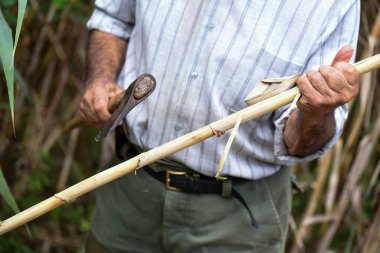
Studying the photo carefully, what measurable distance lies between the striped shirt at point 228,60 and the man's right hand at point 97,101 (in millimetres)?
93

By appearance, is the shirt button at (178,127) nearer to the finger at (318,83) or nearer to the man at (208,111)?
the man at (208,111)

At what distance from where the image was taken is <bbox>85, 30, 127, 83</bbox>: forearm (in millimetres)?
1943

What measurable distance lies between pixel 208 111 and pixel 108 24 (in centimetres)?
46

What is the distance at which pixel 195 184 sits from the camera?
1.86 meters

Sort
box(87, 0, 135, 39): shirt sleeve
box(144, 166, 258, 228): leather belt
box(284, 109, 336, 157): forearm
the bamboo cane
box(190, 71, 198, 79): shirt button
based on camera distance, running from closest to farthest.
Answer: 1. the bamboo cane
2. box(284, 109, 336, 157): forearm
3. box(190, 71, 198, 79): shirt button
4. box(144, 166, 258, 228): leather belt
5. box(87, 0, 135, 39): shirt sleeve

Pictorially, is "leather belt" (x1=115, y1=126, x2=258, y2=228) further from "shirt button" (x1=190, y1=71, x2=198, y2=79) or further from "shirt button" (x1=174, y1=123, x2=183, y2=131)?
"shirt button" (x1=190, y1=71, x2=198, y2=79)

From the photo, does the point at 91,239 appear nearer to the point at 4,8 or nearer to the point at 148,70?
the point at 148,70

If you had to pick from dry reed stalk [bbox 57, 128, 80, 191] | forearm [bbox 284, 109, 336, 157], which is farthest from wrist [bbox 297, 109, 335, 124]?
dry reed stalk [bbox 57, 128, 80, 191]

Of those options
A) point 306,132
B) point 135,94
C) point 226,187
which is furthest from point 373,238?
point 135,94

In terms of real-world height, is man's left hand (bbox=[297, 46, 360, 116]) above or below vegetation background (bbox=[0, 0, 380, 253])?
above

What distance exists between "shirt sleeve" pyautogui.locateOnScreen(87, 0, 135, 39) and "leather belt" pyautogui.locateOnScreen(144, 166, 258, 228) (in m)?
0.44

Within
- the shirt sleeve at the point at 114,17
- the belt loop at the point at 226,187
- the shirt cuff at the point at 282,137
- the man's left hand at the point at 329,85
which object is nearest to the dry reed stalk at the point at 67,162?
the shirt sleeve at the point at 114,17

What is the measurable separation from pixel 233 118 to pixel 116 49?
2.47 ft

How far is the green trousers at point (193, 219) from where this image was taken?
6.20ft
